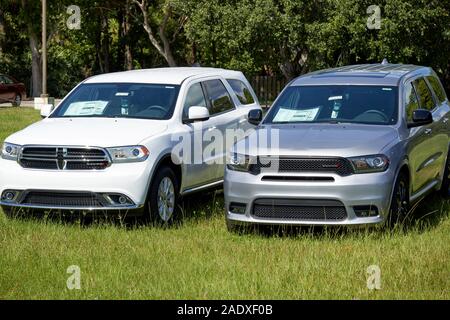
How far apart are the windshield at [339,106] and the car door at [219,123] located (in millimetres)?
940

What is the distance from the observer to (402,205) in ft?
28.9

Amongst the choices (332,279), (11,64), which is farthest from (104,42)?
(332,279)

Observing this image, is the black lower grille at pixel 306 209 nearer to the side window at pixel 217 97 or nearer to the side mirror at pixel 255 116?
the side mirror at pixel 255 116

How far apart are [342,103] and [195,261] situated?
3.12m

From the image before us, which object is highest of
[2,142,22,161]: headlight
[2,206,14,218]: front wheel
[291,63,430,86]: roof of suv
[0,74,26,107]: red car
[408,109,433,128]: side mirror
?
[291,63,430,86]: roof of suv

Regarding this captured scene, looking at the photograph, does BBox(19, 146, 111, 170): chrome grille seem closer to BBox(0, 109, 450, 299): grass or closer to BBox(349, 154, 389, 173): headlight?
BBox(0, 109, 450, 299): grass

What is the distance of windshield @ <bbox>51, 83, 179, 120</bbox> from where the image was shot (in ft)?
32.8

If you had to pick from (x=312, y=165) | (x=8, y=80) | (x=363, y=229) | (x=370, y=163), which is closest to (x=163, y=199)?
(x=312, y=165)

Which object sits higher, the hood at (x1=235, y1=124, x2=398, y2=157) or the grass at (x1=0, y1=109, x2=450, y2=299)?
the hood at (x1=235, y1=124, x2=398, y2=157)

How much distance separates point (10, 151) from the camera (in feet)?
30.4

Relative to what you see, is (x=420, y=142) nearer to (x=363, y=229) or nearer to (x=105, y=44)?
(x=363, y=229)

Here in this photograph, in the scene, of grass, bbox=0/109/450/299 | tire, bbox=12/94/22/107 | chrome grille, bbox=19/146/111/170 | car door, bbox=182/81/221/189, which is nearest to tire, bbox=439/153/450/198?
grass, bbox=0/109/450/299

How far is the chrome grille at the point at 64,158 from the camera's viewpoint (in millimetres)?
8844

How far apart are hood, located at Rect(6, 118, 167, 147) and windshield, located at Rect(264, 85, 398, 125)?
1.51 metres
